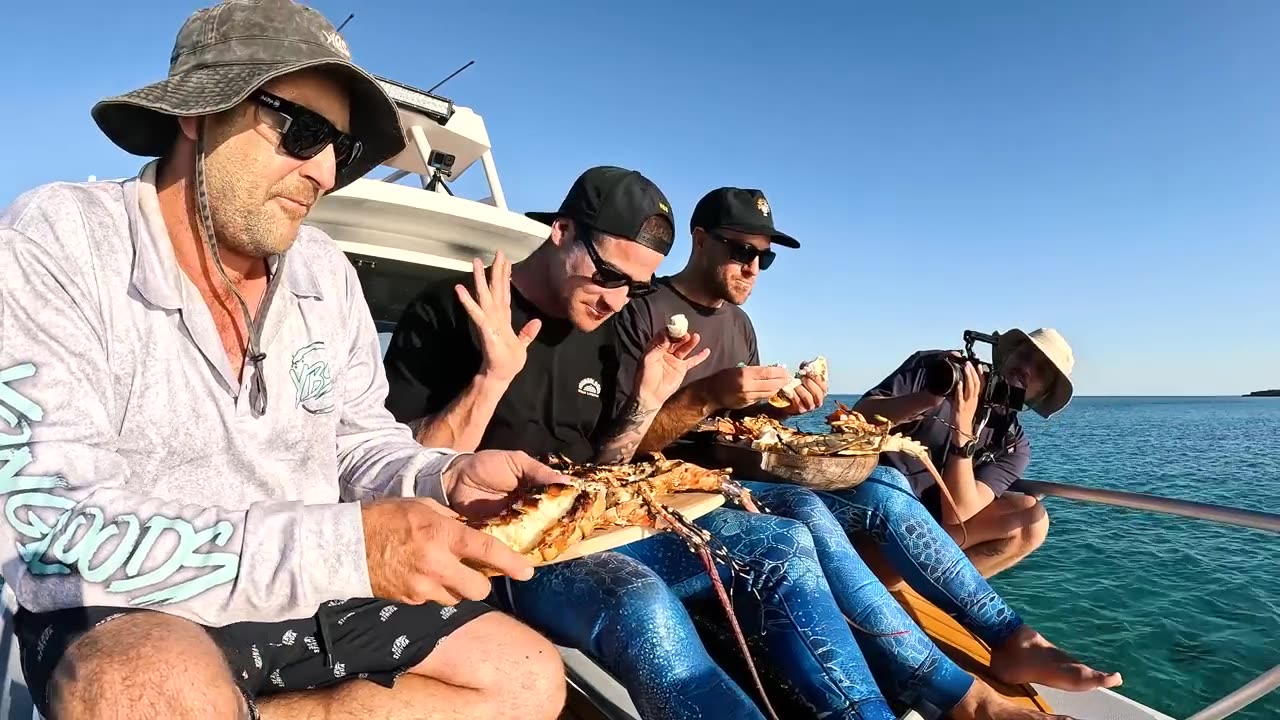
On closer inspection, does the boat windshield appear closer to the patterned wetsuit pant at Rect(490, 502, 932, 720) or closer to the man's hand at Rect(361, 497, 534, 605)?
the patterned wetsuit pant at Rect(490, 502, 932, 720)

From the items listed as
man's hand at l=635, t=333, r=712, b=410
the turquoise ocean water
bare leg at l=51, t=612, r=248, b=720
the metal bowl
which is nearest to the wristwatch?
the metal bowl

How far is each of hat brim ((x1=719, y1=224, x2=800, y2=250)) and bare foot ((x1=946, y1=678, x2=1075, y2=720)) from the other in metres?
2.23

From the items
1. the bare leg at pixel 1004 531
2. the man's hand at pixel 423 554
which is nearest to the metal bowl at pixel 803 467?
the man's hand at pixel 423 554

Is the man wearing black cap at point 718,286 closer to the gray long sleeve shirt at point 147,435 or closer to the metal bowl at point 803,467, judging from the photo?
the metal bowl at point 803,467

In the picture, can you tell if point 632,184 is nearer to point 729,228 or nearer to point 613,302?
point 613,302

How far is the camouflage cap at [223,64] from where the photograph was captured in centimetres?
135

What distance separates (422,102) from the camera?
6.19 m

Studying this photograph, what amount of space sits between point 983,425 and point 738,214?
1756 mm

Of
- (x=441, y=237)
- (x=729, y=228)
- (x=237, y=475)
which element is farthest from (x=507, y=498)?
(x=441, y=237)

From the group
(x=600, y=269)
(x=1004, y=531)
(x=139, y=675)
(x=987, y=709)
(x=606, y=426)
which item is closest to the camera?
(x=139, y=675)

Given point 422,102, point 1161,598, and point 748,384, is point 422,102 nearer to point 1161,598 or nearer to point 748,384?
point 748,384

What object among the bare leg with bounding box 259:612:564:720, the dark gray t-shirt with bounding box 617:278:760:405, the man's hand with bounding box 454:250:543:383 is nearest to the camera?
the bare leg with bounding box 259:612:564:720

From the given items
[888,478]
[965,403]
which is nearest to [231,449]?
[888,478]

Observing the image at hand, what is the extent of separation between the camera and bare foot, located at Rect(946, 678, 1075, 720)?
221 cm
